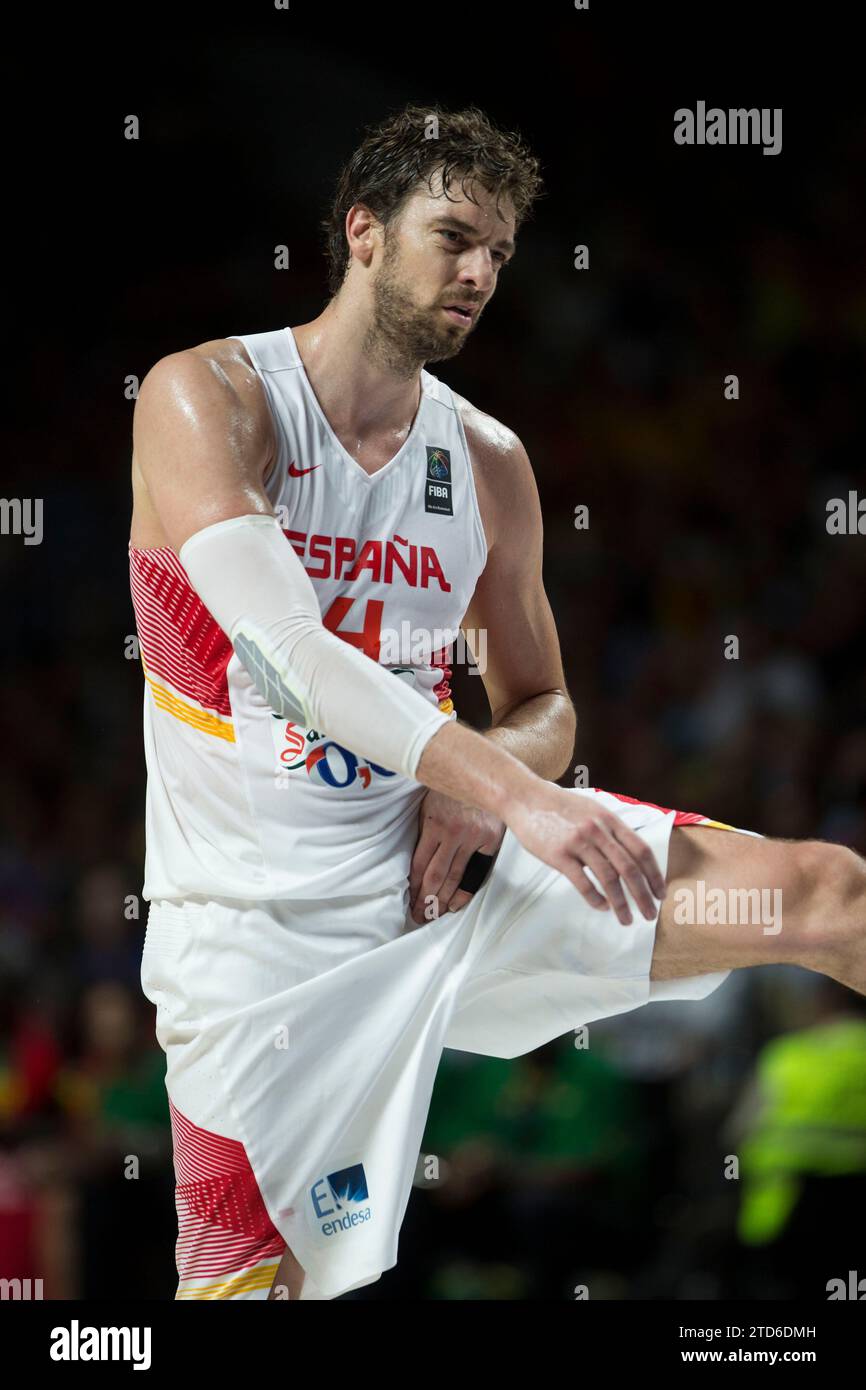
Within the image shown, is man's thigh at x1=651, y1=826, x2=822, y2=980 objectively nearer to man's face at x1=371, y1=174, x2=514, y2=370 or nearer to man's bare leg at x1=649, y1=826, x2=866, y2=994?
man's bare leg at x1=649, y1=826, x2=866, y2=994

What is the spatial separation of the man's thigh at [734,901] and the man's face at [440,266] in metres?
0.94

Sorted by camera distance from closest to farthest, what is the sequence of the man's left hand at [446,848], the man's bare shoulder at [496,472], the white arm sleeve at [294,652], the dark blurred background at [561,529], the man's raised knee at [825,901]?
the white arm sleeve at [294,652] → the man's raised knee at [825,901] → the man's left hand at [446,848] → the man's bare shoulder at [496,472] → the dark blurred background at [561,529]

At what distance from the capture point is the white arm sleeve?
236 centimetres

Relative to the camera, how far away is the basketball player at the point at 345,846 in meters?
2.62

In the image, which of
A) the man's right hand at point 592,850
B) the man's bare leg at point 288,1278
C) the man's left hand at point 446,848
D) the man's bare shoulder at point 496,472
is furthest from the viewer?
the man's bare shoulder at point 496,472

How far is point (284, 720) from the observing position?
2.71 meters

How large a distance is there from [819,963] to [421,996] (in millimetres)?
651

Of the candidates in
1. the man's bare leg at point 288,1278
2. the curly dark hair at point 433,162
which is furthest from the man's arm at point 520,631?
the man's bare leg at point 288,1278

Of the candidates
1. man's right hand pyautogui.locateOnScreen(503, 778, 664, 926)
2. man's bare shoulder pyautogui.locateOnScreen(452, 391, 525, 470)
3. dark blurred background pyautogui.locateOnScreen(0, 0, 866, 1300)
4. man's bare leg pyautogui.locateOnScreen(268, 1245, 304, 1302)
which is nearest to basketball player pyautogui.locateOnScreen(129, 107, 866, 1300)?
man's bare leg pyautogui.locateOnScreen(268, 1245, 304, 1302)

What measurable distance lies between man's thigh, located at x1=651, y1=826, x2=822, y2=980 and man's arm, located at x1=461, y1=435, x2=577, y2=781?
430 millimetres

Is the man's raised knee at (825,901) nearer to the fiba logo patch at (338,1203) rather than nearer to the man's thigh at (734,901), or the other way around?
the man's thigh at (734,901)

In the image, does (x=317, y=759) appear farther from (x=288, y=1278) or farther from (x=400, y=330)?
(x=288, y=1278)

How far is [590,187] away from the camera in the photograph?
602 cm

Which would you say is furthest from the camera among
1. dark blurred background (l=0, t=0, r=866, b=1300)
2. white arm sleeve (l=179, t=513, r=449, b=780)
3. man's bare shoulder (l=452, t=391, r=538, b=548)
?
dark blurred background (l=0, t=0, r=866, b=1300)
